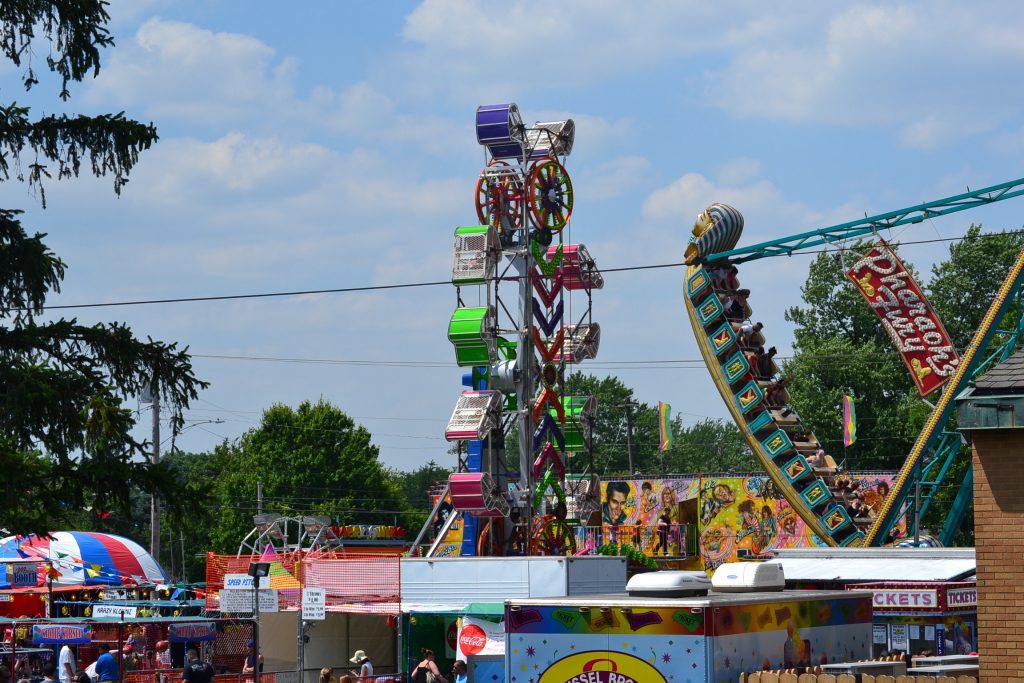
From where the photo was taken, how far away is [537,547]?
34844 millimetres

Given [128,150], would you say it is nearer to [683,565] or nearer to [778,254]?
[778,254]

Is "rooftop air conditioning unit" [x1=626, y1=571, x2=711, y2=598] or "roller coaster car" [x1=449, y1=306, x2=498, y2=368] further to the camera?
"roller coaster car" [x1=449, y1=306, x2=498, y2=368]

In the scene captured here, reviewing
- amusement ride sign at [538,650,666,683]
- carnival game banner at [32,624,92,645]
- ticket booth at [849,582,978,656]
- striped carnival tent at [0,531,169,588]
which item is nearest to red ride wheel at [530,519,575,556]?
ticket booth at [849,582,978,656]

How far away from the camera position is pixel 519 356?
3412cm

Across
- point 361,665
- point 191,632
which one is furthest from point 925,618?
point 191,632

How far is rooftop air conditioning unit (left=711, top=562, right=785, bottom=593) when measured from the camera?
1767 cm

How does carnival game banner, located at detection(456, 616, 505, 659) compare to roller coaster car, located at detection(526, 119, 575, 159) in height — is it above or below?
below

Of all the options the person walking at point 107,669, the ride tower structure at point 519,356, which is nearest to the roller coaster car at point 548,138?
the ride tower structure at point 519,356

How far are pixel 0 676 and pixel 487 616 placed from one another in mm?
12213

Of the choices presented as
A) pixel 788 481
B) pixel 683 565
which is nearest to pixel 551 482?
pixel 788 481

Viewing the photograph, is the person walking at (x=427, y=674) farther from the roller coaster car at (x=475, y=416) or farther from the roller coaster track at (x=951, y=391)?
the roller coaster track at (x=951, y=391)

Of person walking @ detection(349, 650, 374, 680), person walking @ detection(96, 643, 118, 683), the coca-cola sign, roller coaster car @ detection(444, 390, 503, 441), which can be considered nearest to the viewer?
person walking @ detection(96, 643, 118, 683)

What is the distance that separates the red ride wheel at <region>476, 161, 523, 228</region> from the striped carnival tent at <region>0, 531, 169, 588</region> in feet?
53.5

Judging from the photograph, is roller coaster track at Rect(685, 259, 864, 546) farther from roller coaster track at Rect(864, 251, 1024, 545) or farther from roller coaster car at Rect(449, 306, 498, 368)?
roller coaster car at Rect(449, 306, 498, 368)
